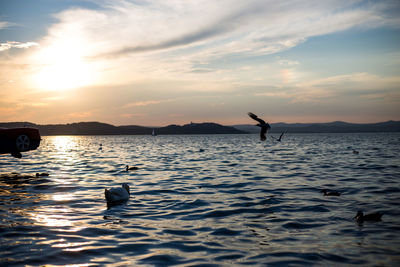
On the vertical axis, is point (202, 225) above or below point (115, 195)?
below

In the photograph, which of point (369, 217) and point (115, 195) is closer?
point (369, 217)

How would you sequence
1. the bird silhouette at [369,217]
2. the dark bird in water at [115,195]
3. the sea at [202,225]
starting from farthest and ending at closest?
the dark bird in water at [115,195] → the bird silhouette at [369,217] → the sea at [202,225]

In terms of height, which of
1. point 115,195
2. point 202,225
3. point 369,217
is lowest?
point 202,225

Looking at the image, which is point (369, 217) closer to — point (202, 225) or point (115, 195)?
point (202, 225)

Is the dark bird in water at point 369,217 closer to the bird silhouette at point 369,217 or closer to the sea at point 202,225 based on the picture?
the bird silhouette at point 369,217

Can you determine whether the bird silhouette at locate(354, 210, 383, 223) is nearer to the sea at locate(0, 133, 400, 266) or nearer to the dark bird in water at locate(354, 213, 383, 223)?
the dark bird in water at locate(354, 213, 383, 223)

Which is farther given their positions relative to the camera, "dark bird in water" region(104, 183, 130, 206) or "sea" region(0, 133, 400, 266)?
"dark bird in water" region(104, 183, 130, 206)

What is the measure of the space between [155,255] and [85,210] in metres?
5.39

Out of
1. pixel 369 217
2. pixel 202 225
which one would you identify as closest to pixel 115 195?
pixel 202 225

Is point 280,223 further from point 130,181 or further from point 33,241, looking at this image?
point 130,181

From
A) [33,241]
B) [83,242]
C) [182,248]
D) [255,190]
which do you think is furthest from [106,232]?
[255,190]

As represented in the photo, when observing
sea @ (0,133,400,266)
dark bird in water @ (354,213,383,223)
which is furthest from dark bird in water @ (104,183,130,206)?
dark bird in water @ (354,213,383,223)

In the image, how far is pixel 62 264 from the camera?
6.52 m

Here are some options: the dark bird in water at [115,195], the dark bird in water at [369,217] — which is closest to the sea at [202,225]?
the dark bird in water at [369,217]
